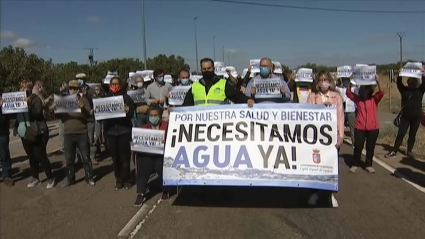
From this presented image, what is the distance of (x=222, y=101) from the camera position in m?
6.78

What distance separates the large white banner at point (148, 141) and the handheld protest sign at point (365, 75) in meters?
3.74

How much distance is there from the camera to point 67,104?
8102 millimetres

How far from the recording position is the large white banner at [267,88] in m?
7.63

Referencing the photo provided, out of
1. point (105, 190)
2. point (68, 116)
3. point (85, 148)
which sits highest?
point (68, 116)

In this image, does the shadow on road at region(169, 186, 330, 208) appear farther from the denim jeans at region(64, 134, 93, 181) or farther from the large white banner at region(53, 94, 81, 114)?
the large white banner at region(53, 94, 81, 114)

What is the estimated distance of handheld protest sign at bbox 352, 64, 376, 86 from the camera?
7996mm

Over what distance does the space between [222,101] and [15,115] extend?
4.21 m

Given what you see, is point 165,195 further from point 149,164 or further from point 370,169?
point 370,169

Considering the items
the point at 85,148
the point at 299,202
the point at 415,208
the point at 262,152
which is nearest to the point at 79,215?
the point at 85,148

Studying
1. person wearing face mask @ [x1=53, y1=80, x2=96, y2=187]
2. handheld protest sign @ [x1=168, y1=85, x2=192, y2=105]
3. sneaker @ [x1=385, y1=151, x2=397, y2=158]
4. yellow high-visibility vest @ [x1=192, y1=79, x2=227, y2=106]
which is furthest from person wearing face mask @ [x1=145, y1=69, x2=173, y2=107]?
sneaker @ [x1=385, y1=151, x2=397, y2=158]

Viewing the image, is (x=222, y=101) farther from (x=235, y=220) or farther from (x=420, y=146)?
(x=420, y=146)

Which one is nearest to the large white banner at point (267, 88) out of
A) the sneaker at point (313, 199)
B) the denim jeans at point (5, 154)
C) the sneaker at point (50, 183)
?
the sneaker at point (313, 199)

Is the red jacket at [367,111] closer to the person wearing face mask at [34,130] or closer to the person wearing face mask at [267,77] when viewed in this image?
the person wearing face mask at [267,77]

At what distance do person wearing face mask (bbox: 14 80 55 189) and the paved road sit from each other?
2.96m
